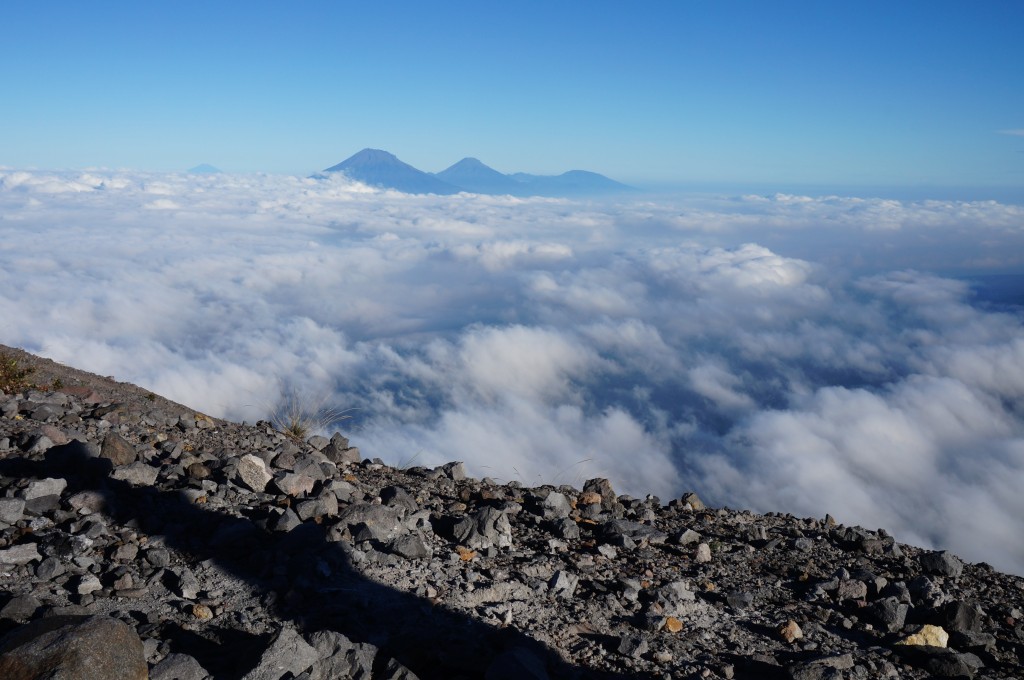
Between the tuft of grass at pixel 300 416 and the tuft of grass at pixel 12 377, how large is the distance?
7.40ft

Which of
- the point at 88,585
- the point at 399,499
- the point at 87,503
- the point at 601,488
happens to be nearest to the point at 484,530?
the point at 399,499

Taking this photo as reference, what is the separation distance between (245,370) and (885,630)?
204ft

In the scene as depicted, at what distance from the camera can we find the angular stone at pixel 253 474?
14.6 feet

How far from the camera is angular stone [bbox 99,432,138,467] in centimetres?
464

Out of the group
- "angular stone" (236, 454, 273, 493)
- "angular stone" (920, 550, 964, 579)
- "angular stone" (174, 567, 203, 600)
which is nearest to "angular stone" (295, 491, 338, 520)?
"angular stone" (236, 454, 273, 493)

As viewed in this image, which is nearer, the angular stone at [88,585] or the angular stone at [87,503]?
the angular stone at [88,585]

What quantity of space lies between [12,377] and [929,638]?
7.59 meters

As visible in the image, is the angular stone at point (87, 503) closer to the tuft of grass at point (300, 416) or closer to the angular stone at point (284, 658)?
the angular stone at point (284, 658)

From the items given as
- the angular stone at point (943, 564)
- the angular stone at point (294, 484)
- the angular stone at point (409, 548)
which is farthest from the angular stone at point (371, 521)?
the angular stone at point (943, 564)

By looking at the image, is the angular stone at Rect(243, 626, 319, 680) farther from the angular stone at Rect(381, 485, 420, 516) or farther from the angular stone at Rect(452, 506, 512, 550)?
the angular stone at Rect(381, 485, 420, 516)

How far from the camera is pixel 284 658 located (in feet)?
8.04

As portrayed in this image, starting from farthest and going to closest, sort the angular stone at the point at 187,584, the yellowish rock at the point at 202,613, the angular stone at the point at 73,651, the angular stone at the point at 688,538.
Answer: the angular stone at the point at 688,538
the angular stone at the point at 187,584
the yellowish rock at the point at 202,613
the angular stone at the point at 73,651

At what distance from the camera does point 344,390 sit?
7175 cm

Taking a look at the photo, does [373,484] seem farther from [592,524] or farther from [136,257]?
[136,257]
